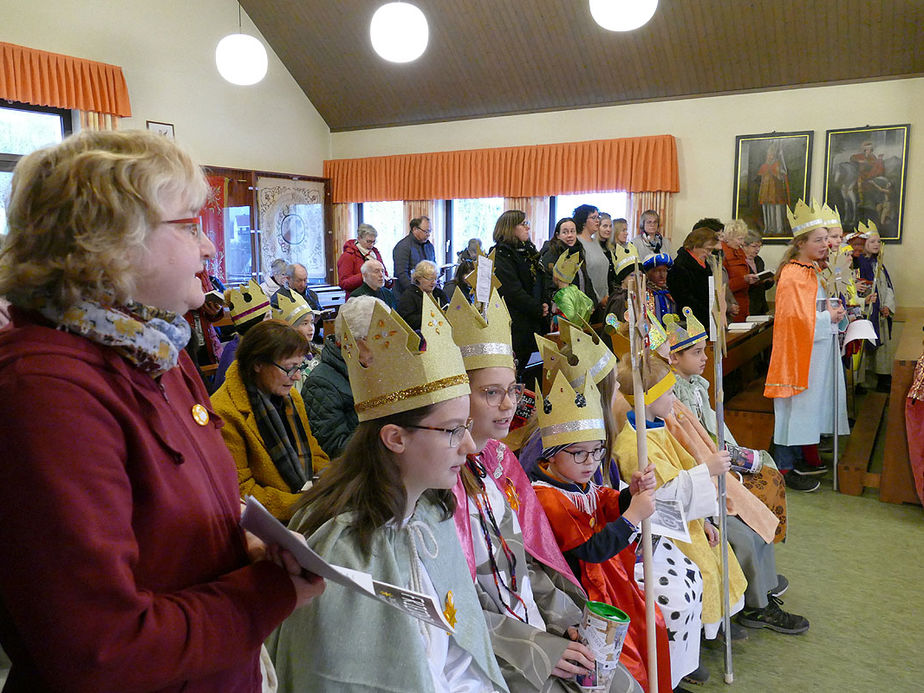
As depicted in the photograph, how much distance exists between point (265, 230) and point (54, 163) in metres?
8.83

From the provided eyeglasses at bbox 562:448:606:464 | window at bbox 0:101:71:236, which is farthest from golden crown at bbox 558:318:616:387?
window at bbox 0:101:71:236

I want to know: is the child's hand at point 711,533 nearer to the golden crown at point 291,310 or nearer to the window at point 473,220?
the golden crown at point 291,310

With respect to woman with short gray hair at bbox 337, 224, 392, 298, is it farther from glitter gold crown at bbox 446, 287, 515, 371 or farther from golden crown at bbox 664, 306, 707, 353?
glitter gold crown at bbox 446, 287, 515, 371

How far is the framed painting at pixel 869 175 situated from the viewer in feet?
22.8

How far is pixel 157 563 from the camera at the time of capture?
0.80 metres

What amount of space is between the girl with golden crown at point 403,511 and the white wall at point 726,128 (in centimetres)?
712

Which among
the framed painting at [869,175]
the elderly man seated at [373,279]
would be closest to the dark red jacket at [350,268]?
the elderly man seated at [373,279]

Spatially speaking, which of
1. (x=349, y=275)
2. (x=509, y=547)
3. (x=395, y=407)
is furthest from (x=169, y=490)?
(x=349, y=275)

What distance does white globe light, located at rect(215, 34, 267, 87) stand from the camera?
244 inches

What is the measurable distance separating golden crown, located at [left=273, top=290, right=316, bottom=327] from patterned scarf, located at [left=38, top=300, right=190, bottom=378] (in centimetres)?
273

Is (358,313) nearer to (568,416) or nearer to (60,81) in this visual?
(568,416)

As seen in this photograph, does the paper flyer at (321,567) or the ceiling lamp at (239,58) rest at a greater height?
the ceiling lamp at (239,58)

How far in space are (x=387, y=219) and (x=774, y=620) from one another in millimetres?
8515

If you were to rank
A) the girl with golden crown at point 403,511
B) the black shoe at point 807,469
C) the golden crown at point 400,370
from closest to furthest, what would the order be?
the girl with golden crown at point 403,511, the golden crown at point 400,370, the black shoe at point 807,469
